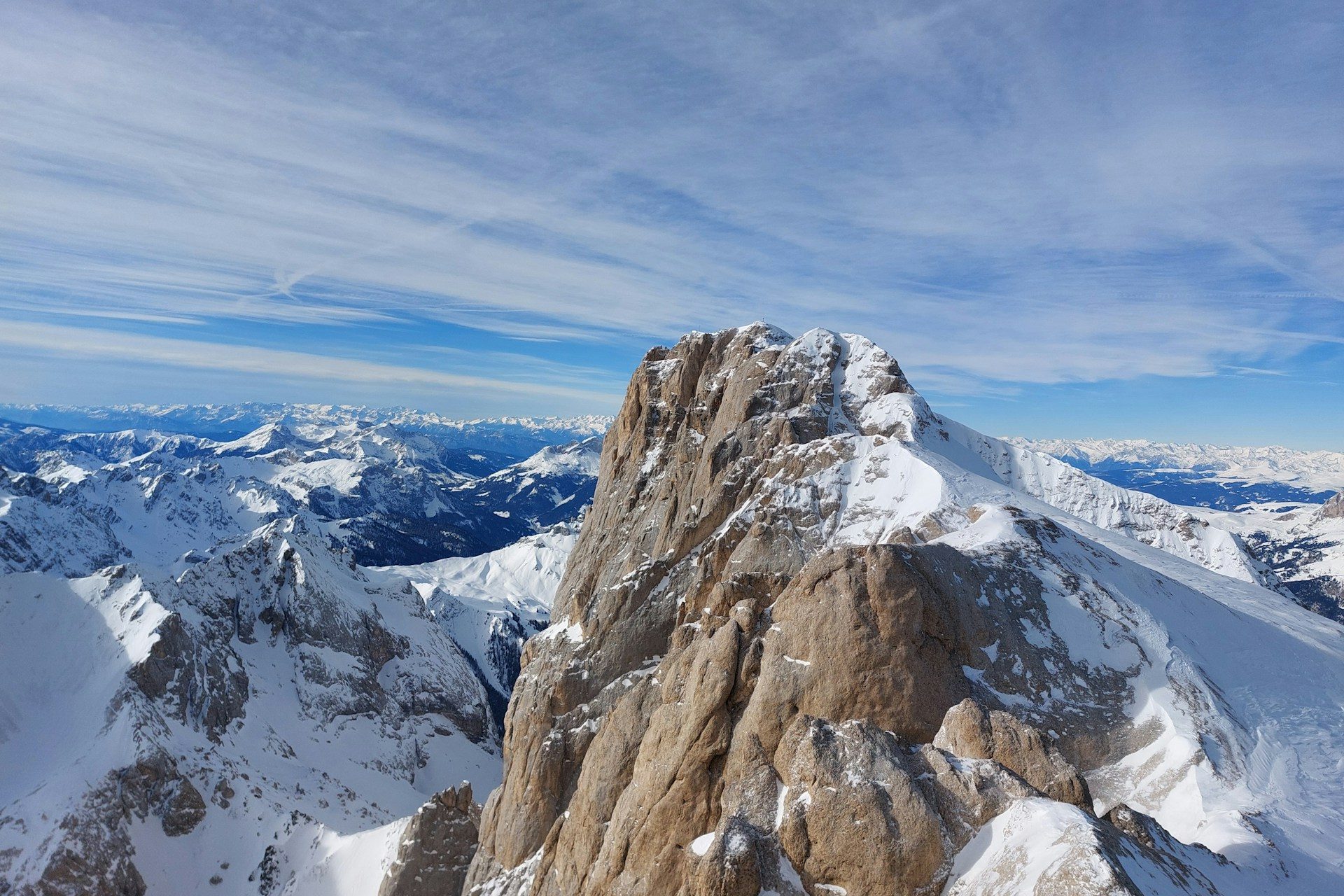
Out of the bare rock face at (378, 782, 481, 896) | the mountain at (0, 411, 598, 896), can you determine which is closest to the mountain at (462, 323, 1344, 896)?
the bare rock face at (378, 782, 481, 896)

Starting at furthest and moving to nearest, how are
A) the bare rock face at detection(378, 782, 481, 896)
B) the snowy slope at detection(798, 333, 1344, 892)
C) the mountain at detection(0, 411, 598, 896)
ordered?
the mountain at detection(0, 411, 598, 896)
the bare rock face at detection(378, 782, 481, 896)
the snowy slope at detection(798, 333, 1344, 892)

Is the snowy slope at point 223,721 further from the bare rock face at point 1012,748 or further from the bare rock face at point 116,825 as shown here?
the bare rock face at point 1012,748

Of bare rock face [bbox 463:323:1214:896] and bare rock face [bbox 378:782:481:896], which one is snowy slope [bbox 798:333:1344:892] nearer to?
bare rock face [bbox 463:323:1214:896]

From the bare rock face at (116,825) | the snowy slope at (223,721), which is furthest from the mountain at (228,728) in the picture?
the snowy slope at (223,721)

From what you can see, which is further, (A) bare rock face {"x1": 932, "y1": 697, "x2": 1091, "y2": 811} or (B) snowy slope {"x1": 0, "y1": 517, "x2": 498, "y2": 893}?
(B) snowy slope {"x1": 0, "y1": 517, "x2": 498, "y2": 893}

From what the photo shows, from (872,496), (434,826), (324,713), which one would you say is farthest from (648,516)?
(324,713)

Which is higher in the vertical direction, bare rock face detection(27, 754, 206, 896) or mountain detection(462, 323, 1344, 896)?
mountain detection(462, 323, 1344, 896)

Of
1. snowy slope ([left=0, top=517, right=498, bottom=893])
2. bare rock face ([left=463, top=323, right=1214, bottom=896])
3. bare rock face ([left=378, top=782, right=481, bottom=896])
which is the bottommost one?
snowy slope ([left=0, top=517, right=498, bottom=893])
